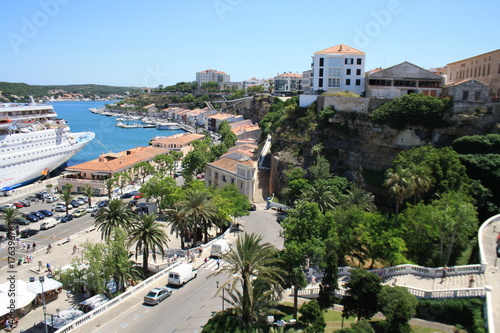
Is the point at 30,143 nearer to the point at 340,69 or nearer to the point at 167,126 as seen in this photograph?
the point at 340,69

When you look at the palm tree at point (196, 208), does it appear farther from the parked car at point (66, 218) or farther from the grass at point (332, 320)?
the parked car at point (66, 218)

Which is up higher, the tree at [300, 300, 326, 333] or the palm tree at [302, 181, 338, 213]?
the palm tree at [302, 181, 338, 213]

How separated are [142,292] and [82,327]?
178 inches

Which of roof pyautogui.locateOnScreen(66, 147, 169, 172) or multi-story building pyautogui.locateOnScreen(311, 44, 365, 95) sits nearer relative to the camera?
roof pyautogui.locateOnScreen(66, 147, 169, 172)

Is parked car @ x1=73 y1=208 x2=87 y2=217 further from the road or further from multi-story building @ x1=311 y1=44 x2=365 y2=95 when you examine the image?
multi-story building @ x1=311 y1=44 x2=365 y2=95

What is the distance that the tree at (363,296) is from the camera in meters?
19.2

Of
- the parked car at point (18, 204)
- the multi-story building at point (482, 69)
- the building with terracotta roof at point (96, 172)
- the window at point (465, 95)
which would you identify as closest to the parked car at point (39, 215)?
the parked car at point (18, 204)

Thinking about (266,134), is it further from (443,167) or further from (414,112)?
(443,167)

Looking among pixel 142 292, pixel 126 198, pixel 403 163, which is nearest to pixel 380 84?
pixel 403 163

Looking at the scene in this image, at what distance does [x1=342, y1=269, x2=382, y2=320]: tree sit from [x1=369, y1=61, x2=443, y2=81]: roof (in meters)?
40.7

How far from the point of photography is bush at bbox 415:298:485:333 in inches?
717

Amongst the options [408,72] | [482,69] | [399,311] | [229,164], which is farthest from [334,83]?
[399,311]

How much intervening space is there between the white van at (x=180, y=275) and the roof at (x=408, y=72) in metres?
40.8

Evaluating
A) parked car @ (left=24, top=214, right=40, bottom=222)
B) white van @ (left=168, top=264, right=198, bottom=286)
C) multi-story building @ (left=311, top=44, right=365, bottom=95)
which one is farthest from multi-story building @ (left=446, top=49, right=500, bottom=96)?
parked car @ (left=24, top=214, right=40, bottom=222)
